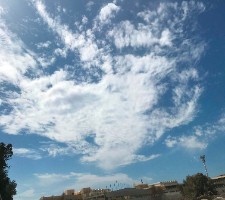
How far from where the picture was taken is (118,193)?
89.8m

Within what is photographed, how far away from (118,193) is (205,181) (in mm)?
23152

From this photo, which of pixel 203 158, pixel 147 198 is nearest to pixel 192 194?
pixel 147 198

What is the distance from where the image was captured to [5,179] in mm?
51312

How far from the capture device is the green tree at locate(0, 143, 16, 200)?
50.7 meters

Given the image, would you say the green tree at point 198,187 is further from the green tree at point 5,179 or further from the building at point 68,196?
the green tree at point 5,179

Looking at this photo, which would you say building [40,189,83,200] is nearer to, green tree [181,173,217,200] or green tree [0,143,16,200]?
green tree [181,173,217,200]

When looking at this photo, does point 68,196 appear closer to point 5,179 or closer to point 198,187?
point 198,187

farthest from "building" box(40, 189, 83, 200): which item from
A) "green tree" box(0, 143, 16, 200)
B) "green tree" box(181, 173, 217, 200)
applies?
"green tree" box(0, 143, 16, 200)

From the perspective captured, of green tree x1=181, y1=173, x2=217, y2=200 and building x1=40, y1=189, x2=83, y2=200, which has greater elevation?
building x1=40, y1=189, x2=83, y2=200

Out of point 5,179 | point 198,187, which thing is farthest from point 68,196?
point 5,179

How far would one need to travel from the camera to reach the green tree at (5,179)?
166 ft

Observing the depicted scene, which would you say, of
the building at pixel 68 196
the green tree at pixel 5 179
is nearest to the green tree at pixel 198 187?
the building at pixel 68 196

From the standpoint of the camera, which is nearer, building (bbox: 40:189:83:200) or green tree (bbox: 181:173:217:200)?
green tree (bbox: 181:173:217:200)

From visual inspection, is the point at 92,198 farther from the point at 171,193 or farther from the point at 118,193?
the point at 171,193
